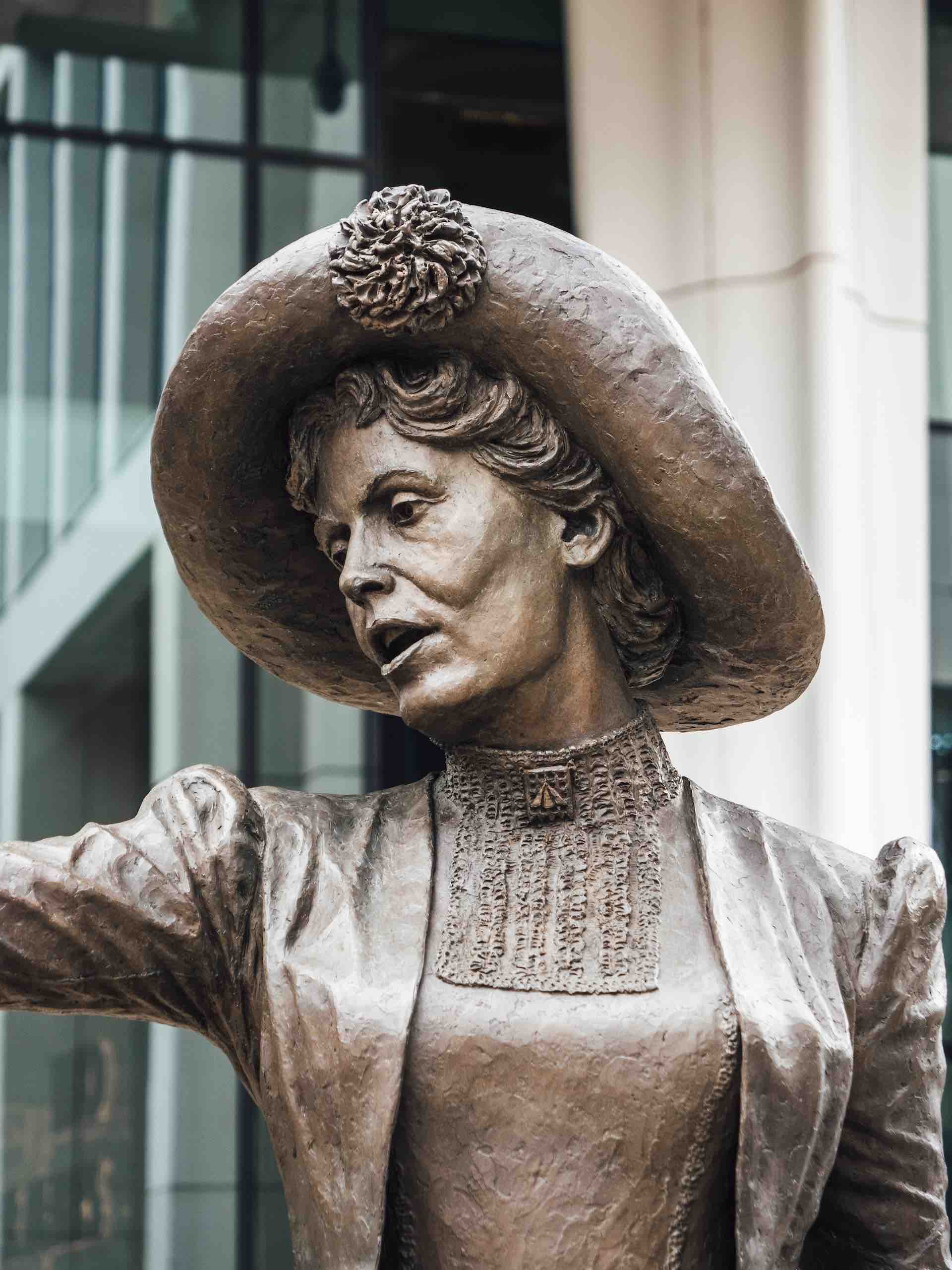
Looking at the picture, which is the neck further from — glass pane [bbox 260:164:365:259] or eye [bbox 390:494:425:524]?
glass pane [bbox 260:164:365:259]

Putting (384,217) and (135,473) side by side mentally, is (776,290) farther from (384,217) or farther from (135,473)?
(384,217)

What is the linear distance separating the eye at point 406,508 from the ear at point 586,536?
194mm

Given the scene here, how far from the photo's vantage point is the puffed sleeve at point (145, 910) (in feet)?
9.12

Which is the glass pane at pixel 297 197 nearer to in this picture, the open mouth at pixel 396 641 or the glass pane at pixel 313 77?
the glass pane at pixel 313 77

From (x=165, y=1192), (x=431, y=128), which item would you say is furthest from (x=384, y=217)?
(x=431, y=128)

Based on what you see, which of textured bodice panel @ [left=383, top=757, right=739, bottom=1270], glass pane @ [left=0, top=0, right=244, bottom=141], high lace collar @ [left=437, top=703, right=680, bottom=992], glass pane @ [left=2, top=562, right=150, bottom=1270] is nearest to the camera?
textured bodice panel @ [left=383, top=757, right=739, bottom=1270]

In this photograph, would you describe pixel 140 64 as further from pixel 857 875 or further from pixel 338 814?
pixel 857 875

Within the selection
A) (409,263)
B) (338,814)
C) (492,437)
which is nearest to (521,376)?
(492,437)

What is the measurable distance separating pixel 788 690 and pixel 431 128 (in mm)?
6579

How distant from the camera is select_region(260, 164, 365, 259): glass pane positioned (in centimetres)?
820

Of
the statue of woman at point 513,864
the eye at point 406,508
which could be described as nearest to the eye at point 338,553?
the statue of woman at point 513,864

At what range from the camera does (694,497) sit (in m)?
2.82

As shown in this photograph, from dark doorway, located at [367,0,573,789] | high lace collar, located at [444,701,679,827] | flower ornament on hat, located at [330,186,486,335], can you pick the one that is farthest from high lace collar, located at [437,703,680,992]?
dark doorway, located at [367,0,573,789]

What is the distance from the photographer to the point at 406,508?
114 inches
